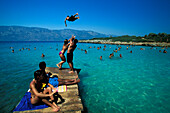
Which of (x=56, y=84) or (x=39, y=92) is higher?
(x=39, y=92)

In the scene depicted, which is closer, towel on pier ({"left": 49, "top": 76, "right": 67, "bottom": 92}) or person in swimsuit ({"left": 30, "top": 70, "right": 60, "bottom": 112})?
person in swimsuit ({"left": 30, "top": 70, "right": 60, "bottom": 112})

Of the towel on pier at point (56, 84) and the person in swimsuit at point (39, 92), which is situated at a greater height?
the person in swimsuit at point (39, 92)

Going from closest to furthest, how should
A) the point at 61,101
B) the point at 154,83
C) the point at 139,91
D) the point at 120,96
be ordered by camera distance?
the point at 61,101
the point at 120,96
the point at 139,91
the point at 154,83

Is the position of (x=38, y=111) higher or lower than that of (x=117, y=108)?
higher

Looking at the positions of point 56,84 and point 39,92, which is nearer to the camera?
point 39,92

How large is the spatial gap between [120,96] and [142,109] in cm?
144

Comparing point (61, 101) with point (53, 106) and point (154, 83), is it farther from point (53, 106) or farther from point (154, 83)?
point (154, 83)

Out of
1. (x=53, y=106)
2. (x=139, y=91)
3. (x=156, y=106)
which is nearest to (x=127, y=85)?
(x=139, y=91)

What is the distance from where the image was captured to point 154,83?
8.59 m

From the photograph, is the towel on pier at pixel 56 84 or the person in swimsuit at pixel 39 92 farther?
the towel on pier at pixel 56 84

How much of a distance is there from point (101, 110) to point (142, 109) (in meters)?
2.22

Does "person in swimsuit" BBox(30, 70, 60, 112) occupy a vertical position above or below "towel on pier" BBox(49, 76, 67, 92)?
above

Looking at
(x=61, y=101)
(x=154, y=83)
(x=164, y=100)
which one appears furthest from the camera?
(x=154, y=83)

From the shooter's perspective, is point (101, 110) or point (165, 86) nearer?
point (101, 110)
